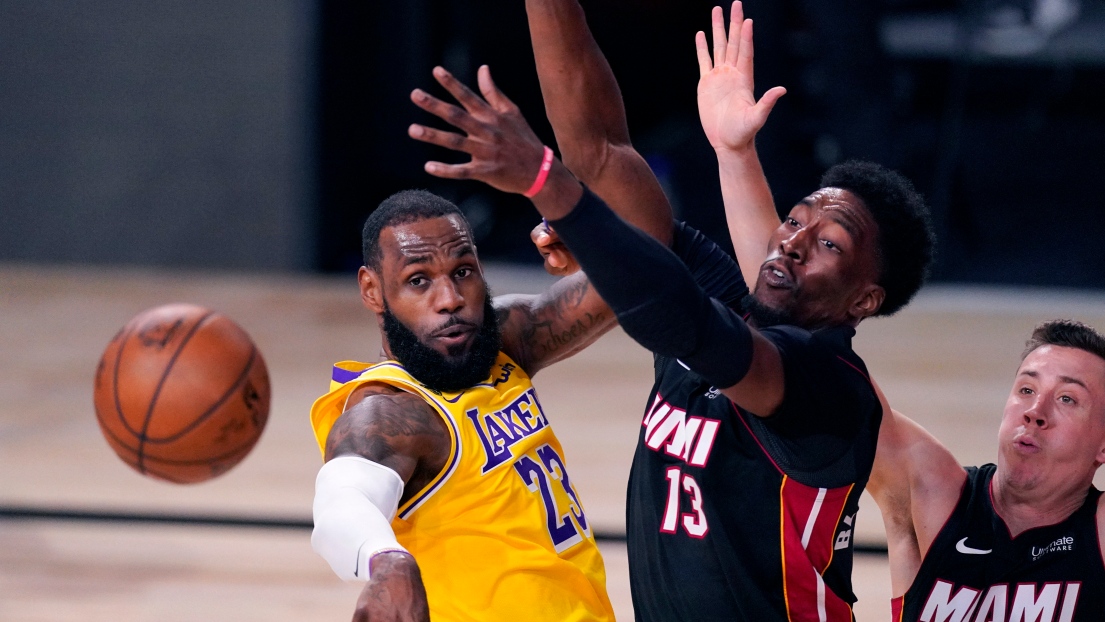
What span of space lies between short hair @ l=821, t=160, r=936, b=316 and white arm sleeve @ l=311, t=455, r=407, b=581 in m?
1.25

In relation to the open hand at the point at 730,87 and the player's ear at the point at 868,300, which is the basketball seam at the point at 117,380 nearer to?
the open hand at the point at 730,87

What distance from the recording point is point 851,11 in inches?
376

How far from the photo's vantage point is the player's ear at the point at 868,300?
2.78 metres

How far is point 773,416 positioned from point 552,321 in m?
1.10

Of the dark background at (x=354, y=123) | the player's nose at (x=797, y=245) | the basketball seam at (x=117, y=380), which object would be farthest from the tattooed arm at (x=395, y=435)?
the dark background at (x=354, y=123)

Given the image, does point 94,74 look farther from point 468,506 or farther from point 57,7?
point 468,506

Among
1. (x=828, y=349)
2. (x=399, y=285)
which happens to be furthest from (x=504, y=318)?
(x=828, y=349)

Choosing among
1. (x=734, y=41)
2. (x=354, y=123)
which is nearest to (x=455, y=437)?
(x=734, y=41)

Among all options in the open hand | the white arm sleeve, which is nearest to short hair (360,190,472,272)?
the white arm sleeve

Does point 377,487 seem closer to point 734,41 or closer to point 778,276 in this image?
point 778,276

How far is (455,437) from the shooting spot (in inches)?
107

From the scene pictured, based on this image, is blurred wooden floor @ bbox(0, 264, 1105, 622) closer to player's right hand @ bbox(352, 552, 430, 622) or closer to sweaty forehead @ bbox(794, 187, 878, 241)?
sweaty forehead @ bbox(794, 187, 878, 241)

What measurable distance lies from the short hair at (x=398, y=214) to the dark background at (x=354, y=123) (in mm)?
7375

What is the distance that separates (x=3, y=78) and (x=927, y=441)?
997 centimetres
